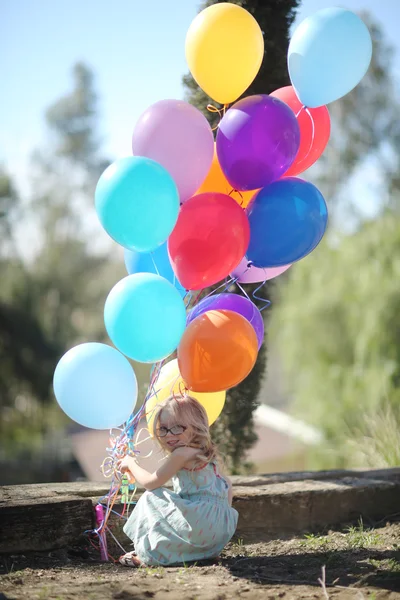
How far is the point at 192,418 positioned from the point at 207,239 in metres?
0.71

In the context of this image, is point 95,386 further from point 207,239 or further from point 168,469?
point 207,239

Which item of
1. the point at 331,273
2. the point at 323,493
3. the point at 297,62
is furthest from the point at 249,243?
the point at 331,273

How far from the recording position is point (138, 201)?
7.48ft

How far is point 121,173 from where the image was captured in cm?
228

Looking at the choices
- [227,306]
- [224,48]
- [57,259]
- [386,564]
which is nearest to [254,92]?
[224,48]

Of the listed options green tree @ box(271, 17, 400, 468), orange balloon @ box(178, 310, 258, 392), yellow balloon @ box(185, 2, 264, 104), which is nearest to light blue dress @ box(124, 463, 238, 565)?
orange balloon @ box(178, 310, 258, 392)

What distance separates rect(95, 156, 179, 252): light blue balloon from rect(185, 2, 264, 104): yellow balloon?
0.62m

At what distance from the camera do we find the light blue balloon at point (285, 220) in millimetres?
2479

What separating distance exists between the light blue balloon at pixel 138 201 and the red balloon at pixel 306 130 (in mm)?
742

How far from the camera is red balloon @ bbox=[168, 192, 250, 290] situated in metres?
2.40

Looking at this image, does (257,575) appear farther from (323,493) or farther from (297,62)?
(297,62)

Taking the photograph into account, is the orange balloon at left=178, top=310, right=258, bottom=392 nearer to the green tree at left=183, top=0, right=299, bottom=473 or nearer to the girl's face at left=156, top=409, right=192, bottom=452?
the girl's face at left=156, top=409, right=192, bottom=452

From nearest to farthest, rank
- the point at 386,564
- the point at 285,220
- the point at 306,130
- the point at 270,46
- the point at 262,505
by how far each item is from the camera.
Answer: the point at 386,564, the point at 285,220, the point at 306,130, the point at 262,505, the point at 270,46

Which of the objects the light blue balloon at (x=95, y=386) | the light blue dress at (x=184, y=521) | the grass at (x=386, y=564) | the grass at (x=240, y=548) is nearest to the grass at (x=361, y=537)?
the grass at (x=386, y=564)
